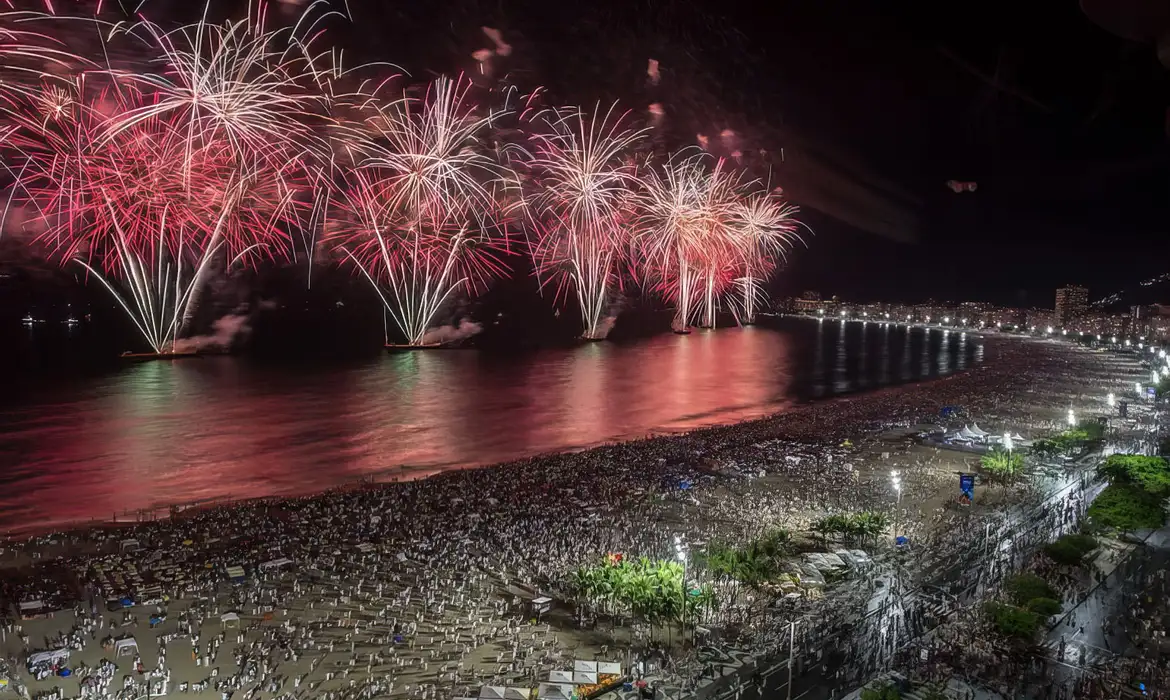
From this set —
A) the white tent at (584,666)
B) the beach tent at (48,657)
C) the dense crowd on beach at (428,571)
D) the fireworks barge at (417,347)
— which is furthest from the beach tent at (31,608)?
the fireworks barge at (417,347)

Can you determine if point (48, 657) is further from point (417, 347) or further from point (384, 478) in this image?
point (417, 347)

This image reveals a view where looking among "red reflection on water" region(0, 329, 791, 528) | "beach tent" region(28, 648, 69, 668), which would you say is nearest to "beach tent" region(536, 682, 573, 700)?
"beach tent" region(28, 648, 69, 668)

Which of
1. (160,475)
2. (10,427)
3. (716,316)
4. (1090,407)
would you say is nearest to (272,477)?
(160,475)

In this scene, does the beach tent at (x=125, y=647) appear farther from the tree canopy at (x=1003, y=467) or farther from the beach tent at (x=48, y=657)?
the tree canopy at (x=1003, y=467)

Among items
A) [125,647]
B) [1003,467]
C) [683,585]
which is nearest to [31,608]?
[125,647]

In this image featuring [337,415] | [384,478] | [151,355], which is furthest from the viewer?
[151,355]

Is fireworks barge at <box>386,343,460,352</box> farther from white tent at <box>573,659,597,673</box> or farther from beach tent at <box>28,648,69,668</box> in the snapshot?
white tent at <box>573,659,597,673</box>
